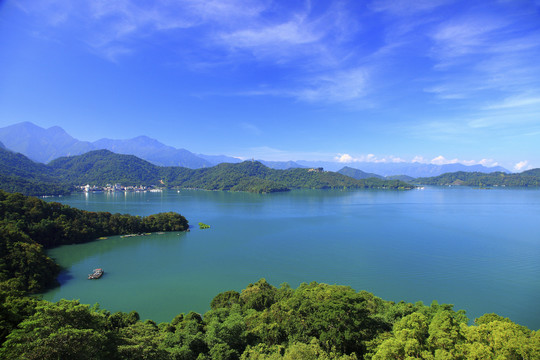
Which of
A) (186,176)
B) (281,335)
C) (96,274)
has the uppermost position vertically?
(186,176)

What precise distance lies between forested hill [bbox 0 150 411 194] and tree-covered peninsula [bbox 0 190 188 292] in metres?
61.0

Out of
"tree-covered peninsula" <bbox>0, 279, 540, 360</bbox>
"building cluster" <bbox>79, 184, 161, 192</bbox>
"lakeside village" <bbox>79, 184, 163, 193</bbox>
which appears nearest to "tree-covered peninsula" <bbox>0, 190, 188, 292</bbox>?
"tree-covered peninsula" <bbox>0, 279, 540, 360</bbox>

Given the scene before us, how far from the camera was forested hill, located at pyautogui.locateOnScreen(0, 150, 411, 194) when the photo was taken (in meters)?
102

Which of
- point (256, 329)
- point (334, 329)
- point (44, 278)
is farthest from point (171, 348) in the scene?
point (44, 278)

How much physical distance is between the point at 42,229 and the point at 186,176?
351 ft

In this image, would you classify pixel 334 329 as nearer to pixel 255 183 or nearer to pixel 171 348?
pixel 171 348

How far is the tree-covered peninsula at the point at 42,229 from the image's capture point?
1547cm

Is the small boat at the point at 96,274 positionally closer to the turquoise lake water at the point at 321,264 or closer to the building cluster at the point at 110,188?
the turquoise lake water at the point at 321,264

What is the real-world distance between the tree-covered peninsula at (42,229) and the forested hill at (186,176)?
6103 centimetres

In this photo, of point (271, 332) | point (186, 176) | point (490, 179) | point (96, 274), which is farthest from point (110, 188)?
point (490, 179)

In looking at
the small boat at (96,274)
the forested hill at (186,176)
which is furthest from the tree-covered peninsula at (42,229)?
the forested hill at (186,176)

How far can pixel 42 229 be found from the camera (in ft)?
76.4

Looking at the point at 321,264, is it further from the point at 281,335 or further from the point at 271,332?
the point at 271,332

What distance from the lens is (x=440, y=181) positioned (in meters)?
138
